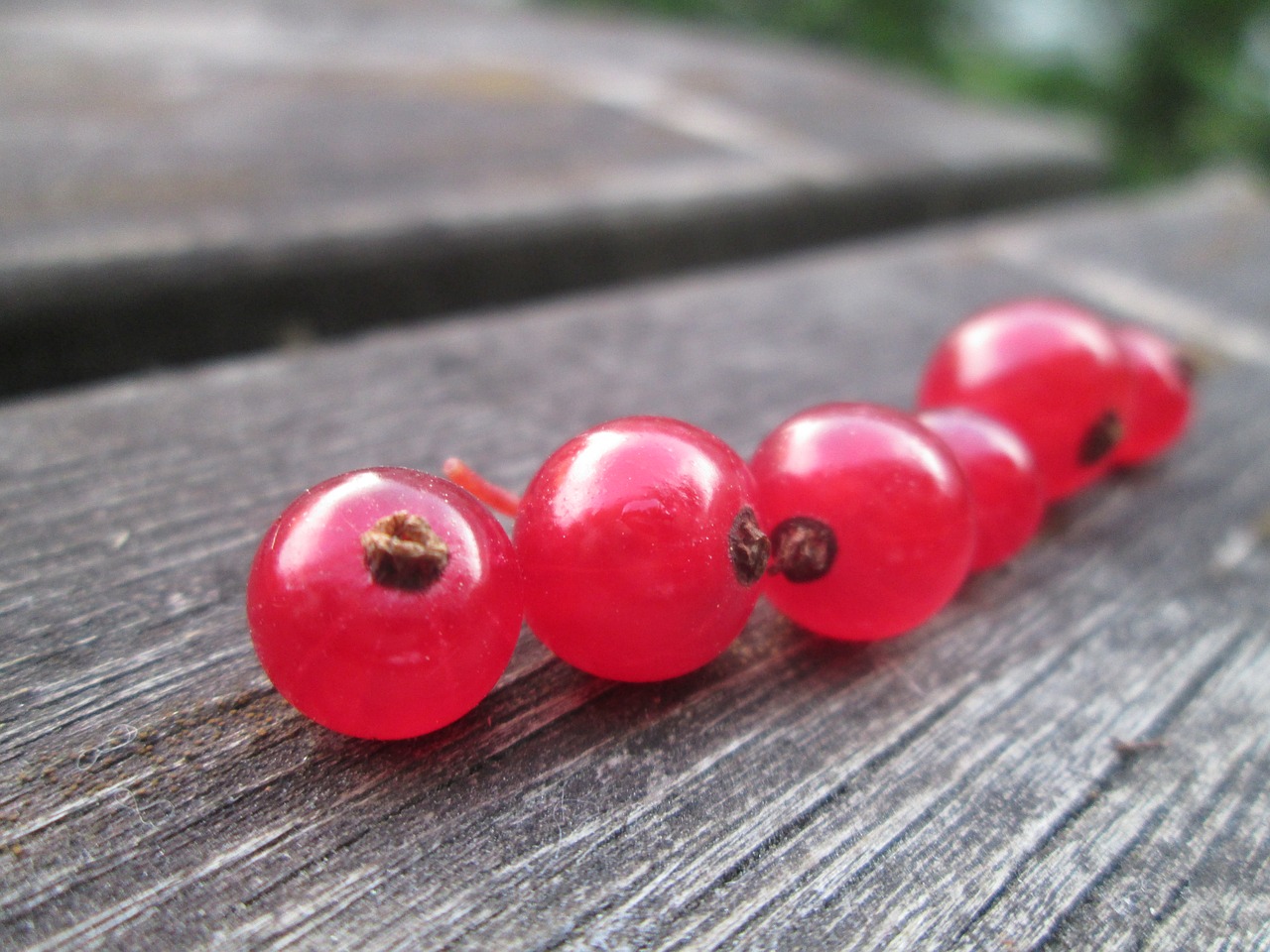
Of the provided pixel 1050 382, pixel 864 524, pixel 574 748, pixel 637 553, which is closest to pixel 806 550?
pixel 864 524

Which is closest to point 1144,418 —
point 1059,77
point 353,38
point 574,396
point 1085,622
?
point 1085,622

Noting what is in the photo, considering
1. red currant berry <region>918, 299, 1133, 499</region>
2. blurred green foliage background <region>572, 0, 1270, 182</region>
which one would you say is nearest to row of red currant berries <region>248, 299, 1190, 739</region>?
red currant berry <region>918, 299, 1133, 499</region>

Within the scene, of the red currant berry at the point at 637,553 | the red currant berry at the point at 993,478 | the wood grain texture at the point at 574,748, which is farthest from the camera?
the red currant berry at the point at 993,478

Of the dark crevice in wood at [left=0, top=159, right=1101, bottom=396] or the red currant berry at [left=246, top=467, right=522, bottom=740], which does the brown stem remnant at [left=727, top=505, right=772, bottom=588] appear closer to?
the red currant berry at [left=246, top=467, right=522, bottom=740]

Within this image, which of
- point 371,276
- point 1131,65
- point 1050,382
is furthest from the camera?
point 1131,65

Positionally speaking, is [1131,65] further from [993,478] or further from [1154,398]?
[993,478]

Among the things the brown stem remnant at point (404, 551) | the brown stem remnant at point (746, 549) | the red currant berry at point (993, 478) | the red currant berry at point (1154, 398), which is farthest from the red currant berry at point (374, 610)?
the red currant berry at point (1154, 398)

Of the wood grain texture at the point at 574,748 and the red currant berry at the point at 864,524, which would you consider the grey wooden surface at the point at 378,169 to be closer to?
the wood grain texture at the point at 574,748
